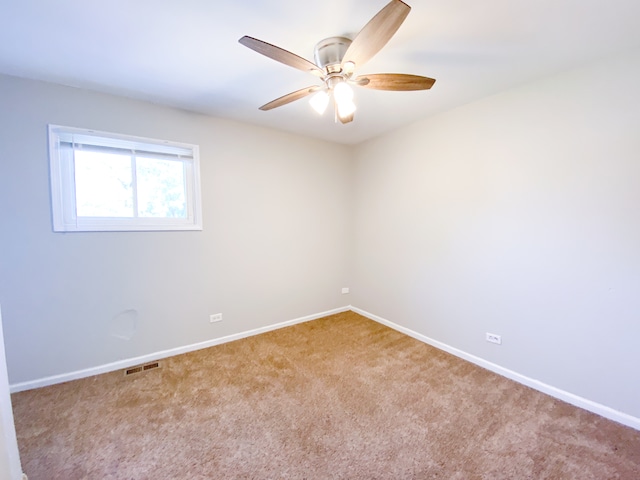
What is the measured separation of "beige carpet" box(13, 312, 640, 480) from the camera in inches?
56.9

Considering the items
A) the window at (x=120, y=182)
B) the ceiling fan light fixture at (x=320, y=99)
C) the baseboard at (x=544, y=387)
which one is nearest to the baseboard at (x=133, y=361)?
the window at (x=120, y=182)

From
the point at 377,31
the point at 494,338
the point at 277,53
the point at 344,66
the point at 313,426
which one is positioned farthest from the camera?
the point at 494,338

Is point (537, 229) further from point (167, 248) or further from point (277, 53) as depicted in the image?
point (167, 248)

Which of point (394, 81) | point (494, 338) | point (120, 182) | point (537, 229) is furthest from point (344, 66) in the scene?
point (494, 338)

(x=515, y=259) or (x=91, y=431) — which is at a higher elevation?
(x=515, y=259)

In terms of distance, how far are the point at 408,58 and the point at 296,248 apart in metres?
2.31

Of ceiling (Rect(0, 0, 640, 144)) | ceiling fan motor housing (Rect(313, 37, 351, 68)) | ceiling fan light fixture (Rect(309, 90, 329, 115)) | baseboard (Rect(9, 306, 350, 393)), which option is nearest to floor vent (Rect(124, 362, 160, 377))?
baseboard (Rect(9, 306, 350, 393))

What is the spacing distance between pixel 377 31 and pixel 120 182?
2.49 m

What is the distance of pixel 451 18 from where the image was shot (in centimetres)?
142

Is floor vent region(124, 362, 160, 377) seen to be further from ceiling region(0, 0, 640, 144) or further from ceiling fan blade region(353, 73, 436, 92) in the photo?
ceiling fan blade region(353, 73, 436, 92)

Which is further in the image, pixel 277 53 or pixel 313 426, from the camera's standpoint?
pixel 313 426

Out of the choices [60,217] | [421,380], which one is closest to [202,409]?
[421,380]

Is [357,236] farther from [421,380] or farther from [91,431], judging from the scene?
[91,431]

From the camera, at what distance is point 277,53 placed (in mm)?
1301
